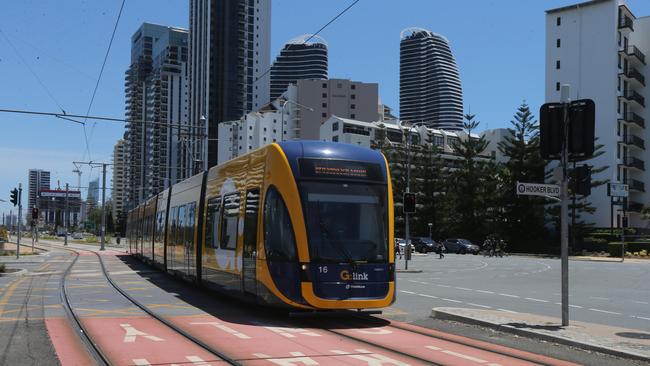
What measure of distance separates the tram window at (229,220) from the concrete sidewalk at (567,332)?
455 cm

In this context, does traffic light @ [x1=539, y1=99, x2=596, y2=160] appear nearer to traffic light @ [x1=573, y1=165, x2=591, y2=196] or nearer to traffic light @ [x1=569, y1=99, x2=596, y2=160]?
traffic light @ [x1=569, y1=99, x2=596, y2=160]

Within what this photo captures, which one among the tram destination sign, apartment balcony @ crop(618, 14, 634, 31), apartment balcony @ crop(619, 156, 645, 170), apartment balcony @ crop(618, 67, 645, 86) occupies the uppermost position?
apartment balcony @ crop(618, 14, 634, 31)

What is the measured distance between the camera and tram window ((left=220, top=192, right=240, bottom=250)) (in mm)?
14312

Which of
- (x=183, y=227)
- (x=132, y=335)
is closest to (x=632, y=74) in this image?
(x=183, y=227)

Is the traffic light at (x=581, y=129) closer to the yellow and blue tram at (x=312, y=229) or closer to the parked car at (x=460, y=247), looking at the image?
the yellow and blue tram at (x=312, y=229)

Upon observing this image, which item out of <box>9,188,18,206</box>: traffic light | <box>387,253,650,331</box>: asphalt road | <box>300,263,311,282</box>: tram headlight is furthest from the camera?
<box>9,188,18,206</box>: traffic light

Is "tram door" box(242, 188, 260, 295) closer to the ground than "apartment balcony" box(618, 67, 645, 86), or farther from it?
closer to the ground

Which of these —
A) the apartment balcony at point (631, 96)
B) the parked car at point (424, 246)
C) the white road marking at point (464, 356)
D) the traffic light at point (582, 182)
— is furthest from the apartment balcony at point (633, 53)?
the white road marking at point (464, 356)

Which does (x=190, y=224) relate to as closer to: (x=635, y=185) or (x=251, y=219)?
(x=251, y=219)

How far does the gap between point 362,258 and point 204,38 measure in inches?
5460

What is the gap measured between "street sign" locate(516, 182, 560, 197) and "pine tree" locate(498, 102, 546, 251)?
65.9 meters

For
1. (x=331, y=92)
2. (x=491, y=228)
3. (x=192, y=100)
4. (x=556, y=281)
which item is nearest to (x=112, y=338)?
(x=556, y=281)

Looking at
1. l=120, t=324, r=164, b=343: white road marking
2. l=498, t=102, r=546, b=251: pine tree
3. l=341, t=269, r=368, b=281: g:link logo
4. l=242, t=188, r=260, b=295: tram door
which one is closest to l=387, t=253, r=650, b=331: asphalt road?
l=341, t=269, r=368, b=281: g:link logo

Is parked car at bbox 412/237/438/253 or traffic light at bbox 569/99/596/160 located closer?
traffic light at bbox 569/99/596/160
